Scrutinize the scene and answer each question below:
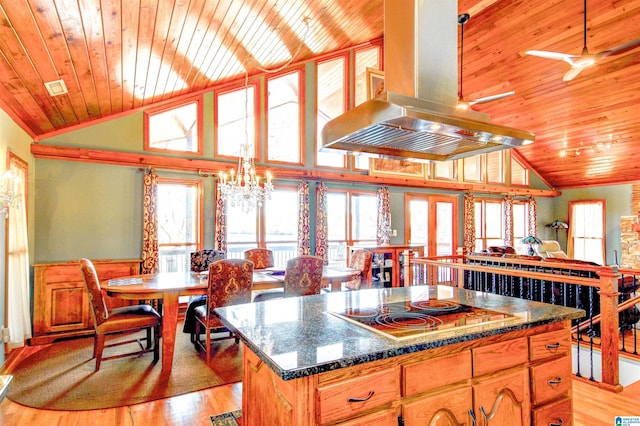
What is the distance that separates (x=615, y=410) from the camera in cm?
264

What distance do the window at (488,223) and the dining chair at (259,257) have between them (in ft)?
20.3

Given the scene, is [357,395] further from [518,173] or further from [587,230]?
[587,230]

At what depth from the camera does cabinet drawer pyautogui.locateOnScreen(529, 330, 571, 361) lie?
1795 mm

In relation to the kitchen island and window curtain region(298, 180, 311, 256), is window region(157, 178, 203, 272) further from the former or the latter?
the kitchen island

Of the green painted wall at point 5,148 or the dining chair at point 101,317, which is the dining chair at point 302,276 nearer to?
the dining chair at point 101,317

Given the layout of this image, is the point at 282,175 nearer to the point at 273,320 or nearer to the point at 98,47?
the point at 98,47

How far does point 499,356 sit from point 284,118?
18.4ft

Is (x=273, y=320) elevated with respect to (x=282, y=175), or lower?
lower

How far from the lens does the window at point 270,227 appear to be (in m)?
6.00

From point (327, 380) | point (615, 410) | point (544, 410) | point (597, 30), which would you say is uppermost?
point (597, 30)

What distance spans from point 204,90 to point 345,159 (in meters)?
2.95

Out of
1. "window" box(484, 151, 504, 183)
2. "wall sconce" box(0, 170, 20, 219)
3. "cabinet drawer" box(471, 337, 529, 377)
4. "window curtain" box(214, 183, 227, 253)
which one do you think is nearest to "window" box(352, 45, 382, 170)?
"window curtain" box(214, 183, 227, 253)

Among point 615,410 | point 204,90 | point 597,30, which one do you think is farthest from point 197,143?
point 597,30

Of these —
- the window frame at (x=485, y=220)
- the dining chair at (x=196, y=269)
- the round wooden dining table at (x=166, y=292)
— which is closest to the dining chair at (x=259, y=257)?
the dining chair at (x=196, y=269)
